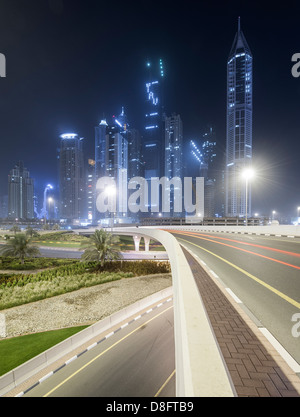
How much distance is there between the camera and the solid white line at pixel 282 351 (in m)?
2.68

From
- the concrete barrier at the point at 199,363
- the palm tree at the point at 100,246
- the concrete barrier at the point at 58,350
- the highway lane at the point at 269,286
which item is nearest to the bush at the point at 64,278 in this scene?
the palm tree at the point at 100,246

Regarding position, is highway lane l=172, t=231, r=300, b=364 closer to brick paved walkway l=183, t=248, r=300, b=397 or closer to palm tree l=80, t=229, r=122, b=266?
brick paved walkway l=183, t=248, r=300, b=397

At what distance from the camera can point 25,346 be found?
40.2 feet

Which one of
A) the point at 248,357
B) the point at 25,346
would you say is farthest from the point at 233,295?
the point at 25,346

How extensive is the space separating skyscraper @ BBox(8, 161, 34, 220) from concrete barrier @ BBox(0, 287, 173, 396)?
7988 inches

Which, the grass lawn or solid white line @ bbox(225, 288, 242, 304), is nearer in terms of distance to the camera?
solid white line @ bbox(225, 288, 242, 304)

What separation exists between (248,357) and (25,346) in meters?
15.9

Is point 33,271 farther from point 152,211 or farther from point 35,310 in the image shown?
point 152,211

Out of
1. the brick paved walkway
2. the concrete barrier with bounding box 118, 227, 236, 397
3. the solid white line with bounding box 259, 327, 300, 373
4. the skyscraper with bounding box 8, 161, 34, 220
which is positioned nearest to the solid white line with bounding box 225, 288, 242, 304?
the brick paved walkway

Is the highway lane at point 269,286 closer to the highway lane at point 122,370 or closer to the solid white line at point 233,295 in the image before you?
the solid white line at point 233,295

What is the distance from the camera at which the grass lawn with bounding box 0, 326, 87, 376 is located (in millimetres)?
10967

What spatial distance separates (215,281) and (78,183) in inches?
8409

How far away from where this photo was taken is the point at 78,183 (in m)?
200
